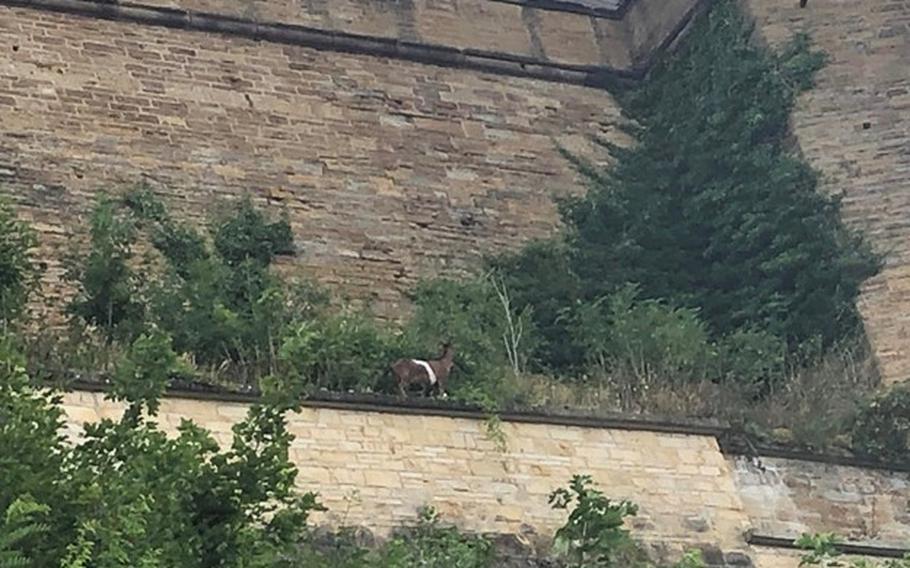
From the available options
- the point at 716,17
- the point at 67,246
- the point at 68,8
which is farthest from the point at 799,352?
the point at 68,8

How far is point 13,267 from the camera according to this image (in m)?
12.1

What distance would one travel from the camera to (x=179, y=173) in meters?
15.8

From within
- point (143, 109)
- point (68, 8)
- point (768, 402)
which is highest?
point (68, 8)

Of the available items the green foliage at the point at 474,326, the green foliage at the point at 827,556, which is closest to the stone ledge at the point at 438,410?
the green foliage at the point at 474,326

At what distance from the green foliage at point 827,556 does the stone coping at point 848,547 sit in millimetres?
110

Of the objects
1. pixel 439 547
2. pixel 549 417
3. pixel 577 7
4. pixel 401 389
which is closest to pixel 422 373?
pixel 401 389

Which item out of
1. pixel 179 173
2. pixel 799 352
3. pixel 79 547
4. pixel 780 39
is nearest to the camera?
pixel 79 547

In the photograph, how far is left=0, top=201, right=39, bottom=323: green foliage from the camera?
38.8 ft

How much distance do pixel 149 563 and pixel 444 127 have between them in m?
10.3

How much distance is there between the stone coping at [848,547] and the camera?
11.5 metres

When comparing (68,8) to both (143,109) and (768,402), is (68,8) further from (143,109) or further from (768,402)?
(768,402)

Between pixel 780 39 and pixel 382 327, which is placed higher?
pixel 780 39

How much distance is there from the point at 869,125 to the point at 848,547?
5417mm

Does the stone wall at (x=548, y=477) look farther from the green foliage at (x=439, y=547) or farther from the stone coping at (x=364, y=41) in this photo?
the stone coping at (x=364, y=41)
